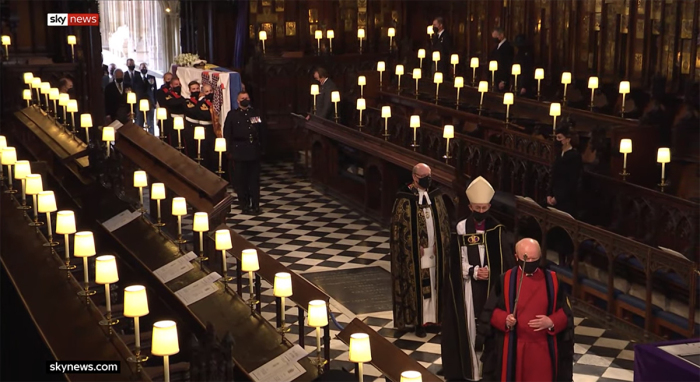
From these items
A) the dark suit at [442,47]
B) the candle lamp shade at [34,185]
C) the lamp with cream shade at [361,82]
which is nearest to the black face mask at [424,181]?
the candle lamp shade at [34,185]

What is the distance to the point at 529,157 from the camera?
12.4 metres

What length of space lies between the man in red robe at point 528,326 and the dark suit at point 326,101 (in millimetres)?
9995

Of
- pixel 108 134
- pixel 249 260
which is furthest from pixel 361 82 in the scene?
pixel 249 260

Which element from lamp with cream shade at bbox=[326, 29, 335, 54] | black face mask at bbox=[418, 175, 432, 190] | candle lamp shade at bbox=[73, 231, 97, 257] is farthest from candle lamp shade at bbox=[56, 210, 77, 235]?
lamp with cream shade at bbox=[326, 29, 335, 54]

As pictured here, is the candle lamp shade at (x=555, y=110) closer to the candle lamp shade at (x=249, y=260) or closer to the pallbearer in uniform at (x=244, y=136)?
the pallbearer in uniform at (x=244, y=136)

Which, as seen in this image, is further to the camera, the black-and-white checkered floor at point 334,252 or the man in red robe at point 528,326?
the black-and-white checkered floor at point 334,252

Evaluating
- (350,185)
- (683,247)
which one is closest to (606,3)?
(350,185)

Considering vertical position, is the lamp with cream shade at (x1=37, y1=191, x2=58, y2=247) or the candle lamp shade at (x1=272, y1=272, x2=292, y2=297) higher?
the lamp with cream shade at (x1=37, y1=191, x2=58, y2=247)

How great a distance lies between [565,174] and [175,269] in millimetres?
4565

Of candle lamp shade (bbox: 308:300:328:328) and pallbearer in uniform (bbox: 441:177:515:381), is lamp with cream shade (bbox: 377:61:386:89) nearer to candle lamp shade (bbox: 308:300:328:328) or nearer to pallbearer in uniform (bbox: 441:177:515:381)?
pallbearer in uniform (bbox: 441:177:515:381)

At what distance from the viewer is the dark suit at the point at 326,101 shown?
16906mm

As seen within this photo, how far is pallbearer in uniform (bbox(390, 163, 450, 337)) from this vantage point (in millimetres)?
9953

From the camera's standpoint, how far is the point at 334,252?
13617 mm

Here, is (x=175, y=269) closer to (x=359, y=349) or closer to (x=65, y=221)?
(x=65, y=221)
